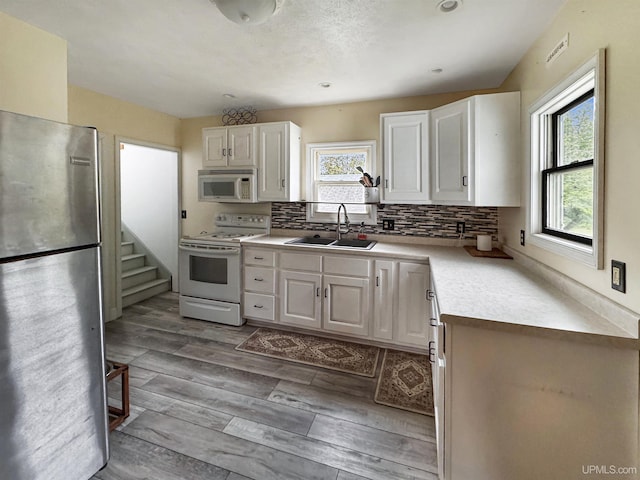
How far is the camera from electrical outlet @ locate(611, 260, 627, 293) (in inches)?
45.2

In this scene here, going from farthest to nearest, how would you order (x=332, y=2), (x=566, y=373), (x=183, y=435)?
(x=183, y=435) < (x=332, y=2) < (x=566, y=373)

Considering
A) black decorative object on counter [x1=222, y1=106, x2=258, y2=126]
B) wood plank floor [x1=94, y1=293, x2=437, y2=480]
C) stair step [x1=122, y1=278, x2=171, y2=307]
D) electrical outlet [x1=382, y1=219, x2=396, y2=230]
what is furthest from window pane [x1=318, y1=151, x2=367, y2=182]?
stair step [x1=122, y1=278, x2=171, y2=307]

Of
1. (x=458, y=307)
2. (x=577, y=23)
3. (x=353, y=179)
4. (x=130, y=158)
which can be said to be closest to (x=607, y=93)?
(x=577, y=23)

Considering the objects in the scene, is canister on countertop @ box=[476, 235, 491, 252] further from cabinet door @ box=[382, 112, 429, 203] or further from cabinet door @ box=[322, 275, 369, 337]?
cabinet door @ box=[322, 275, 369, 337]

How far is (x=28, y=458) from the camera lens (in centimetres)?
118

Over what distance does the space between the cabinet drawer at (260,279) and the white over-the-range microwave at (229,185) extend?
831mm

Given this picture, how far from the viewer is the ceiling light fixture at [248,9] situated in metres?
1.52

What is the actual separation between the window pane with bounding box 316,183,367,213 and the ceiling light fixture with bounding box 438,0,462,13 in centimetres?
184

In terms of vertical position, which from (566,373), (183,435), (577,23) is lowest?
(183,435)

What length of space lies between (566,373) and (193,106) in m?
4.01

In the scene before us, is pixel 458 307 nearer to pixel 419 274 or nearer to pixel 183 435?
pixel 419 274

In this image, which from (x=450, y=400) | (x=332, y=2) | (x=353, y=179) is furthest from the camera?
(x=353, y=179)

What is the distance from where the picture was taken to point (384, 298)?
2.68 meters

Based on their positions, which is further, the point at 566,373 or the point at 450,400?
the point at 450,400
